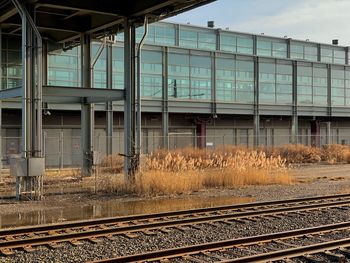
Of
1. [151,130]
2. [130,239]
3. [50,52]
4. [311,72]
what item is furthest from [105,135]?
[130,239]

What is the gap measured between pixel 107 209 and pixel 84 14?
10303 millimetres

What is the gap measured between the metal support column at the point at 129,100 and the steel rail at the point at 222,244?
10451mm

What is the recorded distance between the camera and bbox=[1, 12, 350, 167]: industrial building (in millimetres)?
37625

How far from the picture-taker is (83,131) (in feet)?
81.8

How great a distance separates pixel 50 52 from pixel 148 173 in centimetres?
1131

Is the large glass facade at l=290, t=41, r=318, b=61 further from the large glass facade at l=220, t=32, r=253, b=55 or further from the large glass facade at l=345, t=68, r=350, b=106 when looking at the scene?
the large glass facade at l=220, t=32, r=253, b=55

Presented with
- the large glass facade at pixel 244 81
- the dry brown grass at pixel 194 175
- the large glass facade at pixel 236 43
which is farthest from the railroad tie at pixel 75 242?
the large glass facade at pixel 236 43

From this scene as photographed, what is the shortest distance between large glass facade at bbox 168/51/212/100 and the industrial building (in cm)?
9

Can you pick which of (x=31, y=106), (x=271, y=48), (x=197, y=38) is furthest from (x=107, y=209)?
(x=271, y=48)

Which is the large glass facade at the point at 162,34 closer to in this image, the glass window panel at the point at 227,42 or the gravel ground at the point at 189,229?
the glass window panel at the point at 227,42

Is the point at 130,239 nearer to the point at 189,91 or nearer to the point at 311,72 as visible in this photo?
the point at 189,91

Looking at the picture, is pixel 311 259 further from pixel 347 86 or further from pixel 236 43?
pixel 347 86

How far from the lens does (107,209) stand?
1548 centimetres

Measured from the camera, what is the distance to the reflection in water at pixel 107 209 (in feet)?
44.9
